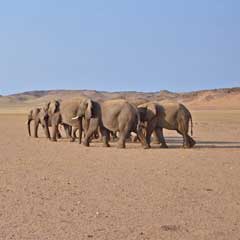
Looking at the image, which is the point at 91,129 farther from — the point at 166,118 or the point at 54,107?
the point at 54,107

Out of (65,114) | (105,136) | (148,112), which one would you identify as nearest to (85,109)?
(105,136)

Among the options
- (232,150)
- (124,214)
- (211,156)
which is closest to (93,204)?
(124,214)

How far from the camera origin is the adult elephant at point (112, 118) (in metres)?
22.0

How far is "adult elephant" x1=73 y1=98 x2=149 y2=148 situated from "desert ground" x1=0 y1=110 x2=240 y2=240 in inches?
138

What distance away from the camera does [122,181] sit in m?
13.1

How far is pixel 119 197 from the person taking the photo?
1118 cm

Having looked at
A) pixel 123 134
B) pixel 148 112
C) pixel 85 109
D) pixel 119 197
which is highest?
pixel 85 109

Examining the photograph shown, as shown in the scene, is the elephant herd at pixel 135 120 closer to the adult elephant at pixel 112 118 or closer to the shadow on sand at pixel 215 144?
the adult elephant at pixel 112 118

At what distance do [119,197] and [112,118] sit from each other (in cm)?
1136

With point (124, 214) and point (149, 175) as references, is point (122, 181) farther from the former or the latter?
point (124, 214)

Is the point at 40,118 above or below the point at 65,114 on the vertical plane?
below

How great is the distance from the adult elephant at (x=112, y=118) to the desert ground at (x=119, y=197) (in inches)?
138

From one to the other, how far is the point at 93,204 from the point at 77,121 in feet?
47.1

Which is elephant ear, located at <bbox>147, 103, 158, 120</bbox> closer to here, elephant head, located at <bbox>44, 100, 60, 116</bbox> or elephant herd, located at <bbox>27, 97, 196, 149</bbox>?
elephant herd, located at <bbox>27, 97, 196, 149</bbox>
